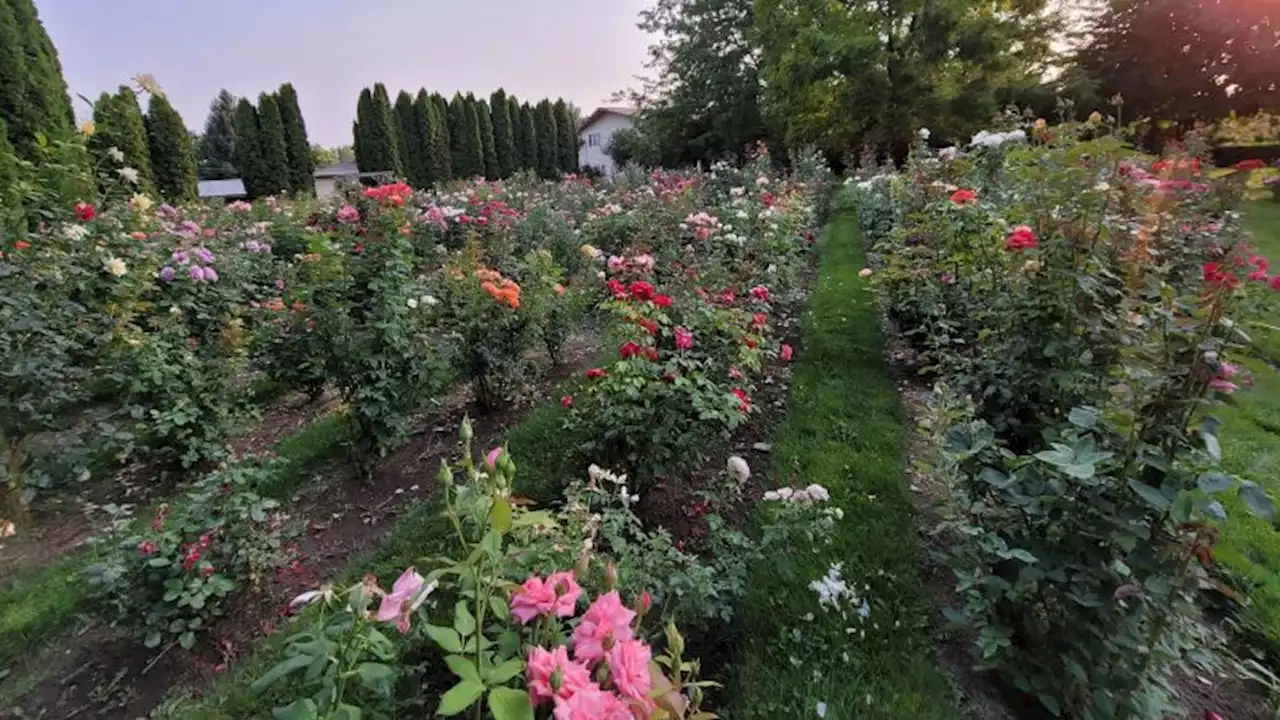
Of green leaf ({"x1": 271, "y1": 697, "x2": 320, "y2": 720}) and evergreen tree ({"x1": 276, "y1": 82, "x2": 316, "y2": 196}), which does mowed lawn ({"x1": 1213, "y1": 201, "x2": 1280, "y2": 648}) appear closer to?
green leaf ({"x1": 271, "y1": 697, "x2": 320, "y2": 720})

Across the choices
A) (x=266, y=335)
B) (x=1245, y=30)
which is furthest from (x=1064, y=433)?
(x=1245, y=30)

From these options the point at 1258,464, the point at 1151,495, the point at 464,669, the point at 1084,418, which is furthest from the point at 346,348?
the point at 1258,464

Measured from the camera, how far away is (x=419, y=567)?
92.3 inches

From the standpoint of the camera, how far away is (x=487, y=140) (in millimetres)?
25172

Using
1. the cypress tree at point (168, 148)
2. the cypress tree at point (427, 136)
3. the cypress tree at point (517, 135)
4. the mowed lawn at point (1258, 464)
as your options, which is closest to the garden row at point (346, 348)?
the mowed lawn at point (1258, 464)

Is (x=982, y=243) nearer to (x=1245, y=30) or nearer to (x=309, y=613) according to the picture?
(x=309, y=613)

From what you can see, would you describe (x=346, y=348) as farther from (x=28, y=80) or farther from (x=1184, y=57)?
(x=1184, y=57)

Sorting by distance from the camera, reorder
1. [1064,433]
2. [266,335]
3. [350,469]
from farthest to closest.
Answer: [266,335] → [350,469] → [1064,433]

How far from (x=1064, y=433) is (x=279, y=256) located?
23.6ft

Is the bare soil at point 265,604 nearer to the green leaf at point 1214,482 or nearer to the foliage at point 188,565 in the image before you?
the foliage at point 188,565

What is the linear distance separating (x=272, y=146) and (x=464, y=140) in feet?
25.0

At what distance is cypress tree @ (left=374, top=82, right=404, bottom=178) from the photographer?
20.7m

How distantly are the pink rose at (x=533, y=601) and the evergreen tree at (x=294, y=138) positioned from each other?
67.0 feet

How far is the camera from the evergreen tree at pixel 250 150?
17.5 metres
